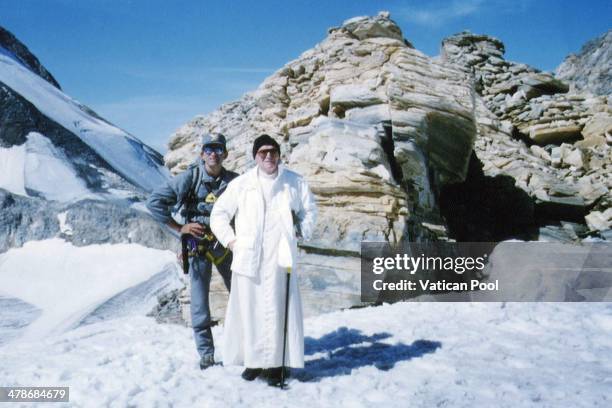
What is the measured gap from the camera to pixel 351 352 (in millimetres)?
4820

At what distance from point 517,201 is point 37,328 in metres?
14.8

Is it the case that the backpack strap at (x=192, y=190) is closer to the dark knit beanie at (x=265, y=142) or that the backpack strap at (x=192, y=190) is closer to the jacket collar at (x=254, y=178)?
the jacket collar at (x=254, y=178)

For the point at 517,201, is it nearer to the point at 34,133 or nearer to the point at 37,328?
the point at 37,328

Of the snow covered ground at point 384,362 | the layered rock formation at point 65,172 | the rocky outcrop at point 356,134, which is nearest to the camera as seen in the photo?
the snow covered ground at point 384,362

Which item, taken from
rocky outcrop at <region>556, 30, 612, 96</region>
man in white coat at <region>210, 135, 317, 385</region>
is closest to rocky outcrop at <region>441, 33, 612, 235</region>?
man in white coat at <region>210, 135, 317, 385</region>

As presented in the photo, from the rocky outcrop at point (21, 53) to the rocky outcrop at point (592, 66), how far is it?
4344 cm

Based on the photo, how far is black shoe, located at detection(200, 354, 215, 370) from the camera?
14.0 feet

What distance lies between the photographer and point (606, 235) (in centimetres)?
1211

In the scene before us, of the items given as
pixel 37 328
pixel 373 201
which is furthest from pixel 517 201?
pixel 37 328

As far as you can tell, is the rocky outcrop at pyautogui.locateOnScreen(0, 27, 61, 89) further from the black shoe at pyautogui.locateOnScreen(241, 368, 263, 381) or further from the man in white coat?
the black shoe at pyautogui.locateOnScreen(241, 368, 263, 381)

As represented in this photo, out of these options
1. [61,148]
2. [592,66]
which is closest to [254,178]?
[61,148]

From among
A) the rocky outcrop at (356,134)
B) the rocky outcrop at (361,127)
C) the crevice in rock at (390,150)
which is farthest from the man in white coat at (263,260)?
the crevice in rock at (390,150)

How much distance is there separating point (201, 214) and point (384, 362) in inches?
95.6

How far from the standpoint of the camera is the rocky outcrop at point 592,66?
38.2 m
